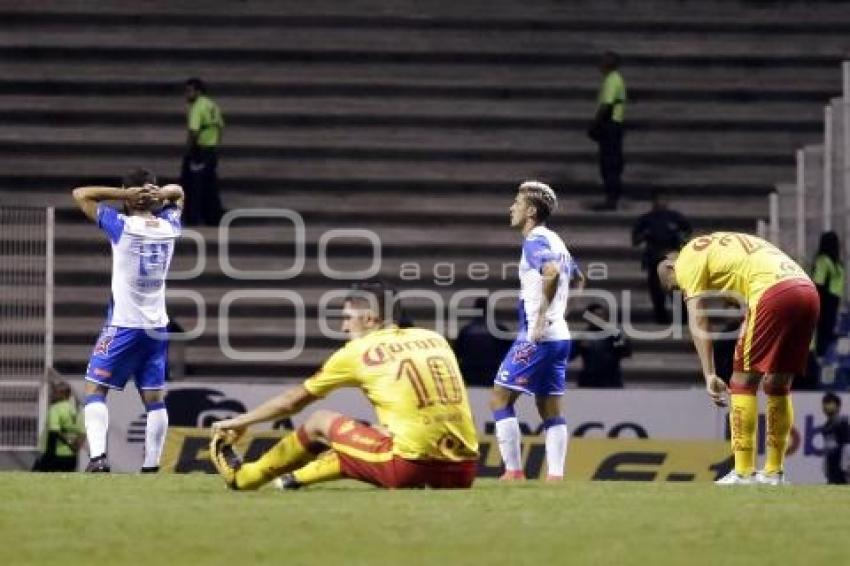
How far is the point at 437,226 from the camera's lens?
30.7 meters

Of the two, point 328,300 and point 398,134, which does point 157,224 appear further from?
point 398,134

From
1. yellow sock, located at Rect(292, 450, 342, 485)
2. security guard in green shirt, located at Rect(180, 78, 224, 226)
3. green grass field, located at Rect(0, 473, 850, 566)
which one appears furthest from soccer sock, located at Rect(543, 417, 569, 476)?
security guard in green shirt, located at Rect(180, 78, 224, 226)

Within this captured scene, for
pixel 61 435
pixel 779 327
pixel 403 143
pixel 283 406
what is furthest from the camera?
pixel 403 143

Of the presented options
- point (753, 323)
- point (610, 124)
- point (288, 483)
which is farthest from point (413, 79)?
point (288, 483)

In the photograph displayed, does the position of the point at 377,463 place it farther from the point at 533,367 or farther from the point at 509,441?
the point at 509,441

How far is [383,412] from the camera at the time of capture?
14086 mm

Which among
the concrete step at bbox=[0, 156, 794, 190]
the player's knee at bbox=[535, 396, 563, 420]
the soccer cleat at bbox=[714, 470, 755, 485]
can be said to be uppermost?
the concrete step at bbox=[0, 156, 794, 190]

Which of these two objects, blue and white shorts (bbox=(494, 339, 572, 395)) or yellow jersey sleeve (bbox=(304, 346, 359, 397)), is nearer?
yellow jersey sleeve (bbox=(304, 346, 359, 397))

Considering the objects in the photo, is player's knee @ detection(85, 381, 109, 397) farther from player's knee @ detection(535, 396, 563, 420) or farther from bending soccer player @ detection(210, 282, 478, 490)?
bending soccer player @ detection(210, 282, 478, 490)

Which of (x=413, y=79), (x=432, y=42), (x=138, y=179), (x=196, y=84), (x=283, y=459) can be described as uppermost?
(x=432, y=42)

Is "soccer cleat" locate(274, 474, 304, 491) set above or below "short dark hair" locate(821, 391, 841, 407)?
below

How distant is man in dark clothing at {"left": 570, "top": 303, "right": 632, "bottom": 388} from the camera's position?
26.9 metres

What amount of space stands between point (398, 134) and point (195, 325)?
433 cm

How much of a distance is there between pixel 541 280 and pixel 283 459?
4138 mm
